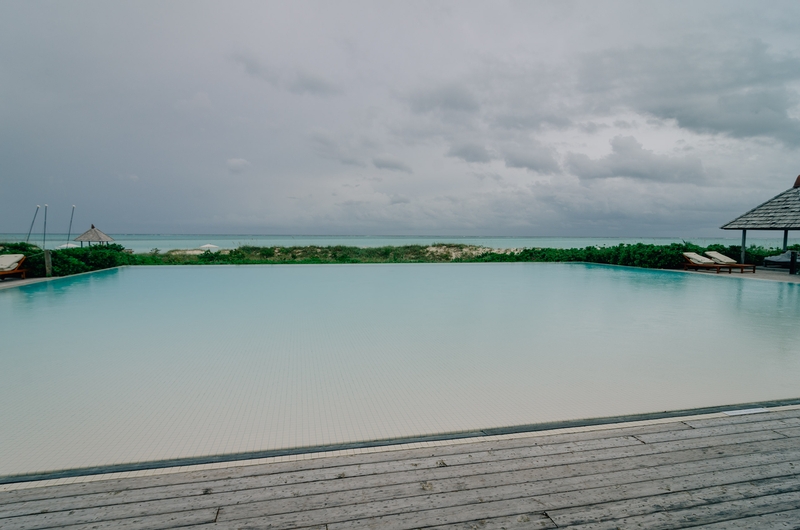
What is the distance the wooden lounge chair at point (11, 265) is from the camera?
962cm

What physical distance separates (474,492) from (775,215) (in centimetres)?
1569

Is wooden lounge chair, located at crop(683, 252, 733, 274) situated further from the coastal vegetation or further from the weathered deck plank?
the weathered deck plank

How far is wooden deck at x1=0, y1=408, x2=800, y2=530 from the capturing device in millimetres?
1519

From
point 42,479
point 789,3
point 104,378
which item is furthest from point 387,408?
point 789,3

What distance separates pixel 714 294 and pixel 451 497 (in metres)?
9.07

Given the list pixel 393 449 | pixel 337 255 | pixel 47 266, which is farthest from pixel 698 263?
pixel 47 266

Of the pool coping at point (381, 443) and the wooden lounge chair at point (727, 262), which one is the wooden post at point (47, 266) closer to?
the pool coping at point (381, 443)

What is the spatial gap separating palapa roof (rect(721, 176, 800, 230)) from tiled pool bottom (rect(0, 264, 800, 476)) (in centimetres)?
536

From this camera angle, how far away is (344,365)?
3889 millimetres

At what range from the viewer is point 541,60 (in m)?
10.8

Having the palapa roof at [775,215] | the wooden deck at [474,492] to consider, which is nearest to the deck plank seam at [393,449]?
the wooden deck at [474,492]

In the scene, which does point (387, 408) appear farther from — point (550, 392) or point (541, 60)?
point (541, 60)

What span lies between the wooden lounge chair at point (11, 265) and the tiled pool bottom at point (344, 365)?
5.98 ft

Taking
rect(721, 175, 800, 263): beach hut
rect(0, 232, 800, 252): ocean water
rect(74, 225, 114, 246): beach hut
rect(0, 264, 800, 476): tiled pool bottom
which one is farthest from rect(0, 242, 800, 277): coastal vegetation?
rect(0, 232, 800, 252): ocean water
